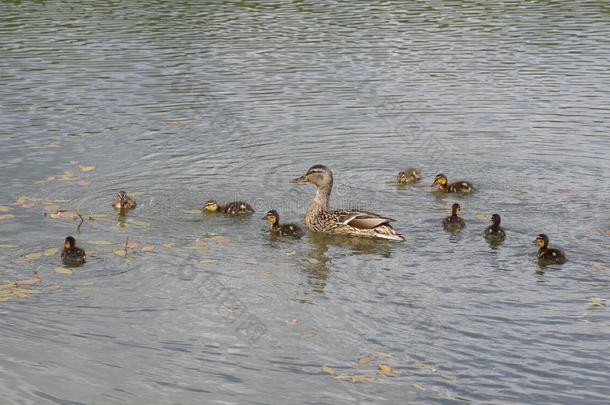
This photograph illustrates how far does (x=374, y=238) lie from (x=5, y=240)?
4061mm

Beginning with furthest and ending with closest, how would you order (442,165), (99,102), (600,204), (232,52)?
(232,52)
(99,102)
(442,165)
(600,204)

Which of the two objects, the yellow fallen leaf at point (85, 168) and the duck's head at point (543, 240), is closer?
the duck's head at point (543, 240)

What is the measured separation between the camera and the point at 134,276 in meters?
11.3

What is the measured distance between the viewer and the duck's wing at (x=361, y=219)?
12.6m

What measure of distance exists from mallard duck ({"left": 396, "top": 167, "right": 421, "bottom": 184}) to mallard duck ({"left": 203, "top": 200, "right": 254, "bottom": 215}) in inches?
88.2

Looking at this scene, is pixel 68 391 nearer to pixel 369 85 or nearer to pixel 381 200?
pixel 381 200

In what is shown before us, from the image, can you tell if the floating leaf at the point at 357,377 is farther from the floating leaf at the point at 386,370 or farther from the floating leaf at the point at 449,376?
the floating leaf at the point at 449,376

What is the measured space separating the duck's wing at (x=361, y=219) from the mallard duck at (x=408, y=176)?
182 cm

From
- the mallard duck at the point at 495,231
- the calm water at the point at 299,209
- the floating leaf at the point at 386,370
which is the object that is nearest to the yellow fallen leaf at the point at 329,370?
the calm water at the point at 299,209

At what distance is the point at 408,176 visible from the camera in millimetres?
14688

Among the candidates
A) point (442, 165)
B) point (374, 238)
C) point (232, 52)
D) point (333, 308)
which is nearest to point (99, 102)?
point (232, 52)

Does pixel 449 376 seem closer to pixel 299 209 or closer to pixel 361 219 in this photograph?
pixel 361 219

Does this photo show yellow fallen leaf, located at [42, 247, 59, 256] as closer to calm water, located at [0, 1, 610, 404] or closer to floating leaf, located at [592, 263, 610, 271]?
calm water, located at [0, 1, 610, 404]

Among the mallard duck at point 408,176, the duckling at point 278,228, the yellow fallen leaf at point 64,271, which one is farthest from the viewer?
the mallard duck at point 408,176
